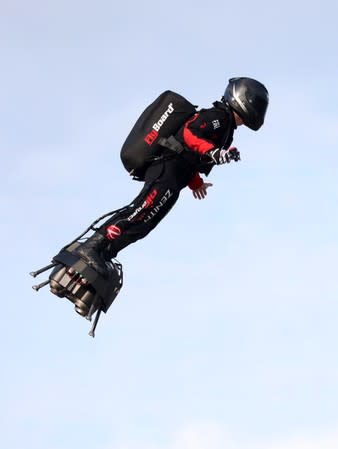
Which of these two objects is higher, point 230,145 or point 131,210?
point 230,145

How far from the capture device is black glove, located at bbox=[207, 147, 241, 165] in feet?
33.6

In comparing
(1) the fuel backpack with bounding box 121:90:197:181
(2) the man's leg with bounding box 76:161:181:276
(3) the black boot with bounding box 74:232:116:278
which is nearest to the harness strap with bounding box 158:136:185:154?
(1) the fuel backpack with bounding box 121:90:197:181

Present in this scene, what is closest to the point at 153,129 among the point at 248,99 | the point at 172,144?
the point at 172,144

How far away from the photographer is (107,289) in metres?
10.7

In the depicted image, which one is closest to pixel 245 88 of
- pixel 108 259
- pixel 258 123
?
pixel 258 123

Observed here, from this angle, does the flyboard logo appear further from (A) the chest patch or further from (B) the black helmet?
(B) the black helmet

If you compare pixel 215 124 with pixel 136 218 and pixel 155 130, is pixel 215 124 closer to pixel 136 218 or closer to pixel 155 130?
pixel 155 130

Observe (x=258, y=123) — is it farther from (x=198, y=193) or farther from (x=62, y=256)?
(x=62, y=256)

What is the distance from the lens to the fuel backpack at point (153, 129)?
36.0 ft

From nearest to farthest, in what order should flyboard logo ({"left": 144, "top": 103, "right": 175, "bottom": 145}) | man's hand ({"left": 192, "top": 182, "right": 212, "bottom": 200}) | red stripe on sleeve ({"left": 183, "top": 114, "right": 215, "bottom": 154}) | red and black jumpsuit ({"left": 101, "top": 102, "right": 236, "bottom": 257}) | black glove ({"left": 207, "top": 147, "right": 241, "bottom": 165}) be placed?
1. black glove ({"left": 207, "top": 147, "right": 241, "bottom": 165})
2. red stripe on sleeve ({"left": 183, "top": 114, "right": 215, "bottom": 154})
3. red and black jumpsuit ({"left": 101, "top": 102, "right": 236, "bottom": 257})
4. flyboard logo ({"left": 144, "top": 103, "right": 175, "bottom": 145})
5. man's hand ({"left": 192, "top": 182, "right": 212, "bottom": 200})

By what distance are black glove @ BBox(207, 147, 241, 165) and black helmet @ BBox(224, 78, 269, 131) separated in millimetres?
946

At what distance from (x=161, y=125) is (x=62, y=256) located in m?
2.12

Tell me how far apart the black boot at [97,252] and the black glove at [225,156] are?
1.78 meters

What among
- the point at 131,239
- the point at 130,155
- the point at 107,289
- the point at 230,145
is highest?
the point at 230,145
